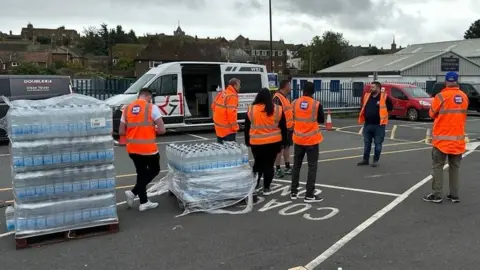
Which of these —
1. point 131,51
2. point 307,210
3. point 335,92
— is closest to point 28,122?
point 307,210

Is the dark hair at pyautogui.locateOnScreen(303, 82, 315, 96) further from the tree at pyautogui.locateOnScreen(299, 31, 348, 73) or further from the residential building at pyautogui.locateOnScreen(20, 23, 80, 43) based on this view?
the residential building at pyautogui.locateOnScreen(20, 23, 80, 43)

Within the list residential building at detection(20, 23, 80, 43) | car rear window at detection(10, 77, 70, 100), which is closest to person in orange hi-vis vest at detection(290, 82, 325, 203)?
car rear window at detection(10, 77, 70, 100)

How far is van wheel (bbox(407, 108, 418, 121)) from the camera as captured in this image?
69.6 ft

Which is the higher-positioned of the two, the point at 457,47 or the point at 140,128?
the point at 457,47

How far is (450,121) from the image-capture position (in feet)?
21.9

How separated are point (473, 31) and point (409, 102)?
301ft

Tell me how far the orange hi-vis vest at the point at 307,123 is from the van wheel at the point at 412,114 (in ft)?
→ 51.9

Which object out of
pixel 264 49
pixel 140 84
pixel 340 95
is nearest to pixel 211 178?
pixel 140 84

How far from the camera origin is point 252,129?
7191 mm

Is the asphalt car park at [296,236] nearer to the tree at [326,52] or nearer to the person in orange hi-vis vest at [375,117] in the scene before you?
the person in orange hi-vis vest at [375,117]

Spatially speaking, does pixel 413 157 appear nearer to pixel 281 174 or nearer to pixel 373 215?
pixel 281 174

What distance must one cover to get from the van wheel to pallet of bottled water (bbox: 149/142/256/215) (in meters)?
16.5

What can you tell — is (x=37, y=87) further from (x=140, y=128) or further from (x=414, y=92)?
(x=414, y=92)

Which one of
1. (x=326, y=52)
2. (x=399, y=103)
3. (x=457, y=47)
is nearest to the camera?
(x=399, y=103)
